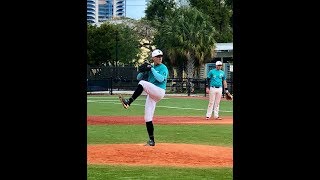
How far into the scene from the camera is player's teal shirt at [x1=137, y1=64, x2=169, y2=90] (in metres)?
10.7

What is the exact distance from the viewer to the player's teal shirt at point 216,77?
1967 cm

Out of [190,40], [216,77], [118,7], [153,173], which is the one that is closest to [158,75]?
[153,173]

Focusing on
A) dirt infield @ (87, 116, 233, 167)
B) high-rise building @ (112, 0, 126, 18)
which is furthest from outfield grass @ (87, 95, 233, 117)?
high-rise building @ (112, 0, 126, 18)

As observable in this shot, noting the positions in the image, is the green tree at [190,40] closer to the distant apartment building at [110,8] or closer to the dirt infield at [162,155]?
the dirt infield at [162,155]

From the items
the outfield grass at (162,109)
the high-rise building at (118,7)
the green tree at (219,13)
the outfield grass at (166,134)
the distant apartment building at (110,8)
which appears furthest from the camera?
the distant apartment building at (110,8)

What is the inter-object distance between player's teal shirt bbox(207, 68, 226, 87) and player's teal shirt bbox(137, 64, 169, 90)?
8798 mm

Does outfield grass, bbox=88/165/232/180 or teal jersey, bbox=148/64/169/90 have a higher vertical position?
teal jersey, bbox=148/64/169/90

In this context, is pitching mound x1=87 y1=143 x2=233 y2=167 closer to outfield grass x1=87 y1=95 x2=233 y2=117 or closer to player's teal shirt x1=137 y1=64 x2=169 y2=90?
player's teal shirt x1=137 y1=64 x2=169 y2=90

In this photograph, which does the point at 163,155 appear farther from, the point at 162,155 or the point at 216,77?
the point at 216,77

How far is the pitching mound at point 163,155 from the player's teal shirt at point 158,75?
1082 mm

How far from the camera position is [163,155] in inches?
398

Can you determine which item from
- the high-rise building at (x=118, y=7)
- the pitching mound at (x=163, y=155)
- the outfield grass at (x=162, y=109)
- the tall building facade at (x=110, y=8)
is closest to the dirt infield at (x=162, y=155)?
the pitching mound at (x=163, y=155)
